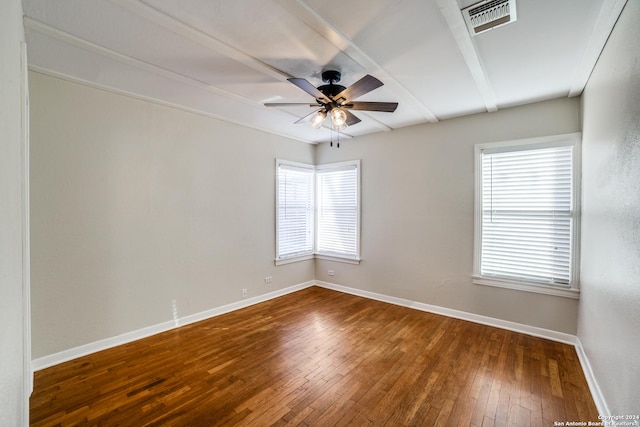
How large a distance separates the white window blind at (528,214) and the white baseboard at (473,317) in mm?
562

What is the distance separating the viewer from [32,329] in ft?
8.11

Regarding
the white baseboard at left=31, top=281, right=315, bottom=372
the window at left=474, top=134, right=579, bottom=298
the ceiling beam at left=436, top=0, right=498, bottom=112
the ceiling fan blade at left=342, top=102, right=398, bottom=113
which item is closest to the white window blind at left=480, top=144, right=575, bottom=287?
the window at left=474, top=134, right=579, bottom=298

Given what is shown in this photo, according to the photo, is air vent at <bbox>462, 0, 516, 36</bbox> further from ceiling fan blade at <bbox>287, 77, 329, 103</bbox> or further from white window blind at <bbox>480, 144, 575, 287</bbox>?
white window blind at <bbox>480, 144, 575, 287</bbox>

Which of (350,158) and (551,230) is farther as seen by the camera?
(350,158)

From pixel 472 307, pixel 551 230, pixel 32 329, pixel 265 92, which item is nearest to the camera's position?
pixel 32 329

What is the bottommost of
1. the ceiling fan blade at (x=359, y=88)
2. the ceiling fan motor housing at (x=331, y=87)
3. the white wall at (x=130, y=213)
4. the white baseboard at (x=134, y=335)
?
the white baseboard at (x=134, y=335)

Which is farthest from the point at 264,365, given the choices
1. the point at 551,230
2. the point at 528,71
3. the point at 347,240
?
the point at 528,71

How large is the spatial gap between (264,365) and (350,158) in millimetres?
3444

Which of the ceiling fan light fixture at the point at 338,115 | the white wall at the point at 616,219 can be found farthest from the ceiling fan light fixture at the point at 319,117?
the white wall at the point at 616,219

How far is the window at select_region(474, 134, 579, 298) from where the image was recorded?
10.0 feet

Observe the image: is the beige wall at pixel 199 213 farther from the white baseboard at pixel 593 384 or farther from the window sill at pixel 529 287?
the white baseboard at pixel 593 384

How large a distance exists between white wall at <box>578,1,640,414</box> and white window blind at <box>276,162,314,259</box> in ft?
12.4

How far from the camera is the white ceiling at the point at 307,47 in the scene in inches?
69.4

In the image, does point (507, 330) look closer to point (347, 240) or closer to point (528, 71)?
point (347, 240)
